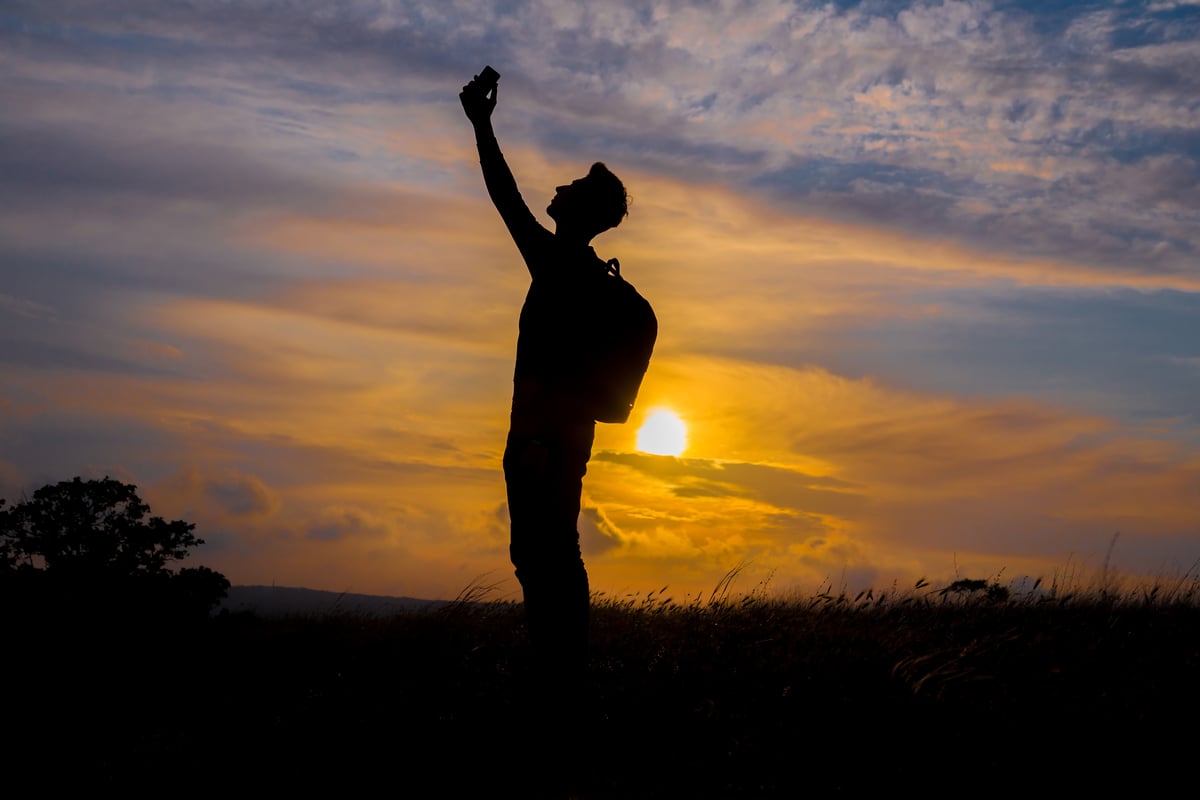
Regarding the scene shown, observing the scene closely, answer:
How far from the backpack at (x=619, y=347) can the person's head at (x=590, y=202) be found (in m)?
0.30

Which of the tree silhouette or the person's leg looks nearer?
the person's leg

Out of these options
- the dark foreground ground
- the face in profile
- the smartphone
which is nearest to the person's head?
the face in profile

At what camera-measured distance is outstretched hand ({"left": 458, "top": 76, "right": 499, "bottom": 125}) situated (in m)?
6.39

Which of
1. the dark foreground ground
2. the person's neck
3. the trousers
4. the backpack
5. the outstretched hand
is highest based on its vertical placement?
the outstretched hand

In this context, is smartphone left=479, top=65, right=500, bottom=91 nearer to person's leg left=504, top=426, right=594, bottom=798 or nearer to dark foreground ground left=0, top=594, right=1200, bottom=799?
person's leg left=504, top=426, right=594, bottom=798

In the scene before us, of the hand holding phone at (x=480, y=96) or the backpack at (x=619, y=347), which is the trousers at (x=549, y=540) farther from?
the hand holding phone at (x=480, y=96)

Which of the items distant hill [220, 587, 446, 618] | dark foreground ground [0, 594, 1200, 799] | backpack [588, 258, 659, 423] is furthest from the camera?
distant hill [220, 587, 446, 618]

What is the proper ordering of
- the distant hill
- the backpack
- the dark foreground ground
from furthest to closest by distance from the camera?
the distant hill → the backpack → the dark foreground ground

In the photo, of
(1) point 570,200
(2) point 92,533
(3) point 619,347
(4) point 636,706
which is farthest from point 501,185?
(2) point 92,533

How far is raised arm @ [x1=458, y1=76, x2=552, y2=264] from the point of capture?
636 centimetres

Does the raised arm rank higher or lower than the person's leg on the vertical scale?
higher

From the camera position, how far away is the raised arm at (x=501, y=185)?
6355 millimetres

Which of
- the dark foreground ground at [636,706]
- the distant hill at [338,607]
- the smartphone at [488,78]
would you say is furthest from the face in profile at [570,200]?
the distant hill at [338,607]

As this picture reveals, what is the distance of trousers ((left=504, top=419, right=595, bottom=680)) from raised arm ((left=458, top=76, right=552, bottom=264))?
1.17m
